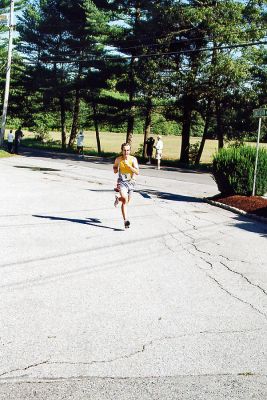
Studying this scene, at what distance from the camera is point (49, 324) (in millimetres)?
4660

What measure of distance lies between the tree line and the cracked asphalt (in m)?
14.2

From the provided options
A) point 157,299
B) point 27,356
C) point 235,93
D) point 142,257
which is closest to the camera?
point 27,356

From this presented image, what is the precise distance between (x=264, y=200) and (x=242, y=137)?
15985mm

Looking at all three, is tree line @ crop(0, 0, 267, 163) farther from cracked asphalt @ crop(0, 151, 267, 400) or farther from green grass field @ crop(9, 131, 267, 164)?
cracked asphalt @ crop(0, 151, 267, 400)

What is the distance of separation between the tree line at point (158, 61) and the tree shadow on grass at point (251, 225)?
11.1m

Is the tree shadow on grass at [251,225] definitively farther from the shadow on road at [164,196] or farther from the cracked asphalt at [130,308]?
the shadow on road at [164,196]

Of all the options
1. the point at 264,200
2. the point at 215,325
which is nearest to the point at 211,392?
the point at 215,325

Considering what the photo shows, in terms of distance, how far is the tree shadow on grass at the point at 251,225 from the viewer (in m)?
10.5

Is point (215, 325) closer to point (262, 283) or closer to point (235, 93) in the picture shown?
point (262, 283)

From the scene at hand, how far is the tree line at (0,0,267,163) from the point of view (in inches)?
1081

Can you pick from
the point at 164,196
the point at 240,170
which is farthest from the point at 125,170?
the point at 240,170

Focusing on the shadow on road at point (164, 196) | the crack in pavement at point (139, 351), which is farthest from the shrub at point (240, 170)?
the crack in pavement at point (139, 351)

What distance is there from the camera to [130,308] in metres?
5.22

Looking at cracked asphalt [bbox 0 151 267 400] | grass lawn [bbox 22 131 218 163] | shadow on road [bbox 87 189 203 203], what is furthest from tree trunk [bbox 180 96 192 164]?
cracked asphalt [bbox 0 151 267 400]
